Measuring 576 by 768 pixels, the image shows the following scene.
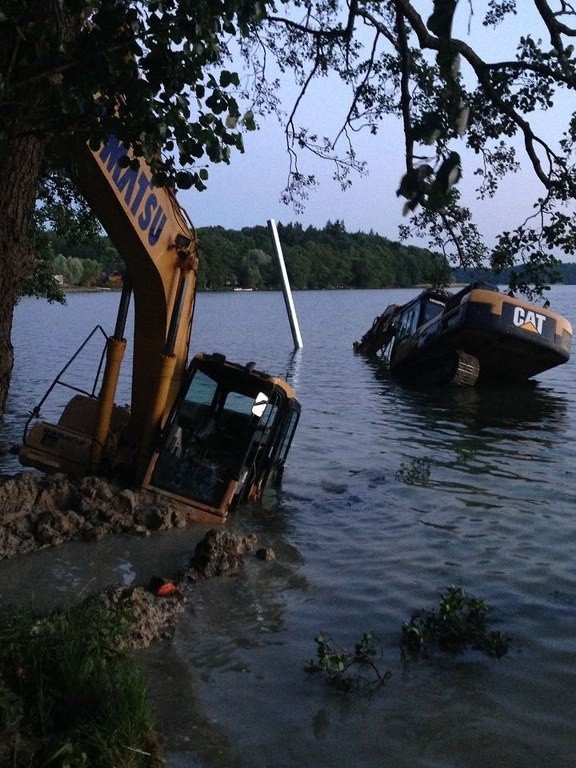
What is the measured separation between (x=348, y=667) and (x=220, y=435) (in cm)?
470

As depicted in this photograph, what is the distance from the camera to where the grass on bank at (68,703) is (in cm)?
425

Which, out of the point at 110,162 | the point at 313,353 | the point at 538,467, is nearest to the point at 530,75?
the point at 110,162

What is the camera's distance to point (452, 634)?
6715mm

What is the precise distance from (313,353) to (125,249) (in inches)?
1146

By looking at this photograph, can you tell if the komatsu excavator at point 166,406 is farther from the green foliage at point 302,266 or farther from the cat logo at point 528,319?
the green foliage at point 302,266

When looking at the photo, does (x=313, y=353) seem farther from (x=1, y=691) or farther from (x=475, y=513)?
(x=1, y=691)

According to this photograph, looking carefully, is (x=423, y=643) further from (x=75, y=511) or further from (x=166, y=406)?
(x=166, y=406)

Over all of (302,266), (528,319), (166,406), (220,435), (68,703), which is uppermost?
(302,266)

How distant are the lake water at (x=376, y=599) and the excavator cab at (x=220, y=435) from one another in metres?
0.49

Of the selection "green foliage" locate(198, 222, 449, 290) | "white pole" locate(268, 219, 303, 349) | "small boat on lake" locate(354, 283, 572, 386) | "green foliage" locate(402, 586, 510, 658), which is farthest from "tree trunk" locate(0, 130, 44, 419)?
"green foliage" locate(198, 222, 449, 290)

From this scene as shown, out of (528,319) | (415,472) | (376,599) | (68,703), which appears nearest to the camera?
(68,703)

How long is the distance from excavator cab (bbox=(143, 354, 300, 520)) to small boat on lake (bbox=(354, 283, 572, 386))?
1085cm

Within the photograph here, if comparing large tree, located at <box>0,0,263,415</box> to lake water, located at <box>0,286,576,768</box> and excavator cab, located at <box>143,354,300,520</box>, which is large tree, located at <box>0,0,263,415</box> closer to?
lake water, located at <box>0,286,576,768</box>

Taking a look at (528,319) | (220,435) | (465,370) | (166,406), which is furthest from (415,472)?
(465,370)
